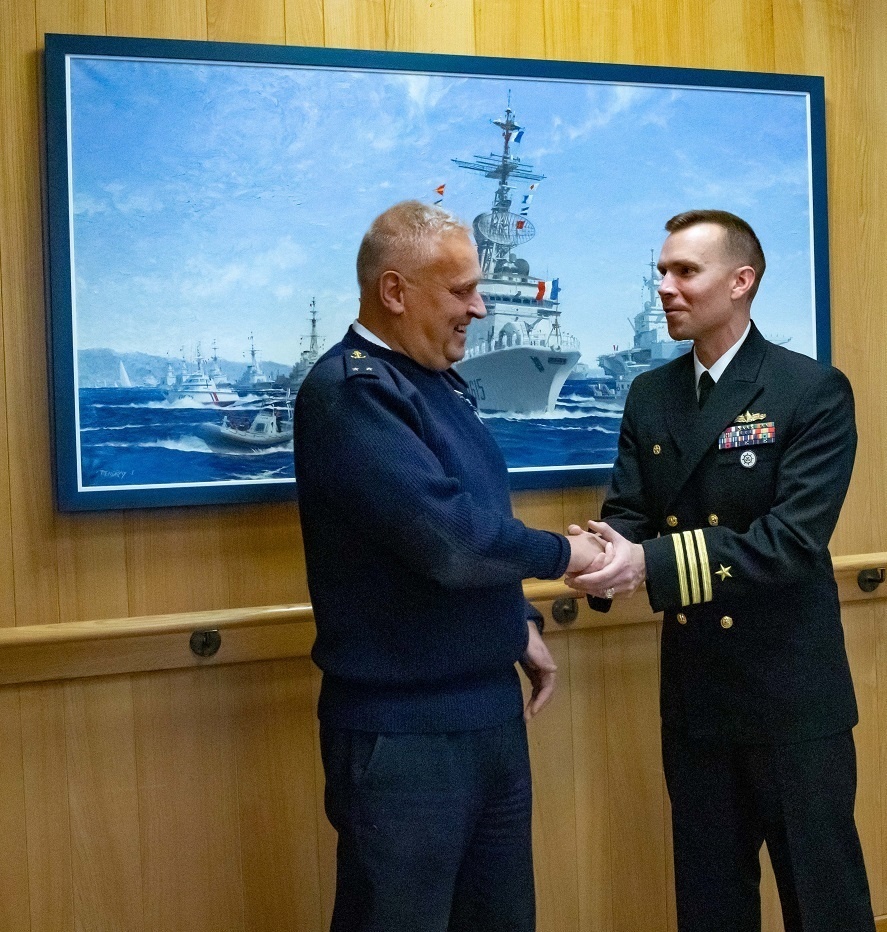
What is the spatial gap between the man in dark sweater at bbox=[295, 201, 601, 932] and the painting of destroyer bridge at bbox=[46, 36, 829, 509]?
1.27 ft

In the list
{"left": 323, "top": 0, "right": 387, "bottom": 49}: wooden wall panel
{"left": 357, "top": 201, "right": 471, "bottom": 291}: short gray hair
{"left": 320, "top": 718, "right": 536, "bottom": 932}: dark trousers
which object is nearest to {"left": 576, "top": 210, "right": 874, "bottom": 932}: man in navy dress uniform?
{"left": 320, "top": 718, "right": 536, "bottom": 932}: dark trousers

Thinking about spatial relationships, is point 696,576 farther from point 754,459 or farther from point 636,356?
point 636,356

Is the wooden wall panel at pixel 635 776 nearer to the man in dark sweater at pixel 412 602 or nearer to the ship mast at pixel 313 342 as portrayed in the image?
the man in dark sweater at pixel 412 602

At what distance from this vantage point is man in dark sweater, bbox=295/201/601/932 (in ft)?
5.19

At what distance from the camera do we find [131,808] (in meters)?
2.04

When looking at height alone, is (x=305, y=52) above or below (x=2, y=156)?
above

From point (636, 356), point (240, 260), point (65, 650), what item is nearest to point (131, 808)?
point (65, 650)

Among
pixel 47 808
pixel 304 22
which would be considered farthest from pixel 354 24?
pixel 47 808

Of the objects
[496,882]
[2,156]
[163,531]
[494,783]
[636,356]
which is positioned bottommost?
[496,882]

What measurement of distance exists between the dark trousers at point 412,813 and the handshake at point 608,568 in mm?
296

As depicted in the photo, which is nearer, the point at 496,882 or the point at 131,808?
the point at 496,882

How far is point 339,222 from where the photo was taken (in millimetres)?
2115

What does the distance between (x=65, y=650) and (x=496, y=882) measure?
2.91 ft

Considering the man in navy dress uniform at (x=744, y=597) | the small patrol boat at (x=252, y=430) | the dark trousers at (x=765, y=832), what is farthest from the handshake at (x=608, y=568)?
the small patrol boat at (x=252, y=430)
